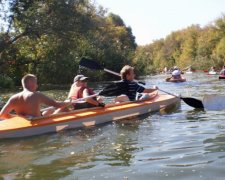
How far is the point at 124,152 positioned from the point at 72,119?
217 centimetres

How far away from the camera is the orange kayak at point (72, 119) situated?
23.4ft

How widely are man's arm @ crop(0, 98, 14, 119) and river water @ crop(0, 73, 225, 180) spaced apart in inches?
27.9

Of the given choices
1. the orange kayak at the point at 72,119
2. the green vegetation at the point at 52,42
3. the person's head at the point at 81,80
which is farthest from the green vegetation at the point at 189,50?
the person's head at the point at 81,80

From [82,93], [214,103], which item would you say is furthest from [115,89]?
[214,103]

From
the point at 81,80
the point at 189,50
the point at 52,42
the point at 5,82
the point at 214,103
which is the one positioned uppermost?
the point at 189,50

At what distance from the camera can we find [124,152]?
19.6ft

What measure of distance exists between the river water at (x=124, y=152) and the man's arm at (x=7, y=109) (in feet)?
2.32

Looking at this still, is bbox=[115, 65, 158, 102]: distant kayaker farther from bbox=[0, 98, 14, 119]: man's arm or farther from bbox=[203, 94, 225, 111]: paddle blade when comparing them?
bbox=[0, 98, 14, 119]: man's arm

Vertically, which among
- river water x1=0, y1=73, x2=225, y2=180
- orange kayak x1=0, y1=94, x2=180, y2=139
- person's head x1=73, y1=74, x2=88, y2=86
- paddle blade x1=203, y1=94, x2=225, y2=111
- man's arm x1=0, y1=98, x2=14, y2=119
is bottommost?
river water x1=0, y1=73, x2=225, y2=180

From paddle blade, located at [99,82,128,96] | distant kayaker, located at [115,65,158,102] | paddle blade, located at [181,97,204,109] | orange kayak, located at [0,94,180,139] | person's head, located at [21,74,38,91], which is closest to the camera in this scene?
orange kayak, located at [0,94,180,139]

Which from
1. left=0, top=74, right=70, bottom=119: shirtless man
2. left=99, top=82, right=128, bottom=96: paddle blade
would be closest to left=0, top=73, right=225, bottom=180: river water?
left=0, top=74, right=70, bottom=119: shirtless man

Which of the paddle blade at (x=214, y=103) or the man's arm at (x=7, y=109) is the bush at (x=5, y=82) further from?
the man's arm at (x=7, y=109)

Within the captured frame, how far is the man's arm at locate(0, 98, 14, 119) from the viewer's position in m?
7.39

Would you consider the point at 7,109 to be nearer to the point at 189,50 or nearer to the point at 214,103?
the point at 214,103
